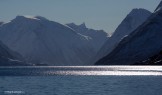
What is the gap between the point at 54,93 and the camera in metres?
125

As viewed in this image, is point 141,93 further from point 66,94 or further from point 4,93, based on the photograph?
point 4,93

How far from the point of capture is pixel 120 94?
119m

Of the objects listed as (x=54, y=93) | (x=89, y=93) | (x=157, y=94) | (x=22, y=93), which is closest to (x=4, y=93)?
(x=22, y=93)

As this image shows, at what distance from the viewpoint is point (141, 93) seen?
4828 inches

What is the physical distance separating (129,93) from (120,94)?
438 centimetres

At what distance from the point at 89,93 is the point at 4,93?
21.4 meters

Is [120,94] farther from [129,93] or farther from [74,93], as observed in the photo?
[74,93]

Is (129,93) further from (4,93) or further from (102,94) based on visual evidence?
(4,93)

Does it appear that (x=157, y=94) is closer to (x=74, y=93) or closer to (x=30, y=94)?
(x=74, y=93)

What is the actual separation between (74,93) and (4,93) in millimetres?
17603

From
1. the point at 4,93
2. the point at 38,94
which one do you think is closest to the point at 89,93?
Answer: the point at 38,94

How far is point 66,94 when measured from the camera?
398ft

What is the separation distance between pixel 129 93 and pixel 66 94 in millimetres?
15777

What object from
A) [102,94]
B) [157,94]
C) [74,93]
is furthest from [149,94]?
[74,93]
